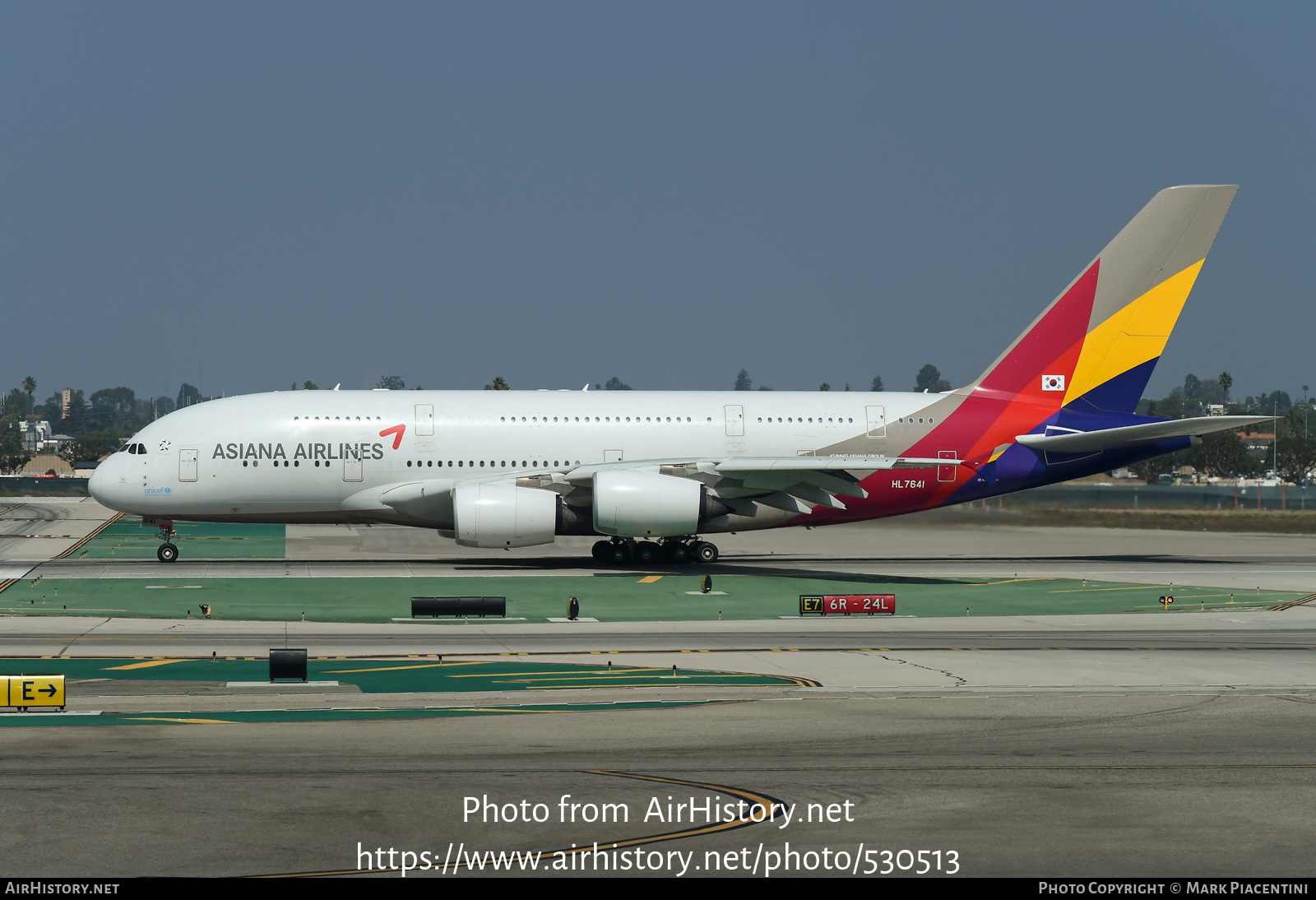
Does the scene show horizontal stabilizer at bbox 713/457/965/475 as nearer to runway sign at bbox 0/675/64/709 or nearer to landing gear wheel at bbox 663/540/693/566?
landing gear wheel at bbox 663/540/693/566

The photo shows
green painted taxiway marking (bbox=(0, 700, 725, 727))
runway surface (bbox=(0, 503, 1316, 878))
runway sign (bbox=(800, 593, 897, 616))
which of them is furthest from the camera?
runway sign (bbox=(800, 593, 897, 616))

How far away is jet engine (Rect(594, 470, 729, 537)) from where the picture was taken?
125ft

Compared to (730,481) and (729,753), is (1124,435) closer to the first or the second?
(730,481)

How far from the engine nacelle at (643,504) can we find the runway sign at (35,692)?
22.0 metres

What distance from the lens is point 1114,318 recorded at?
43.0 m

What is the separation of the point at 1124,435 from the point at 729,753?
99.2 ft

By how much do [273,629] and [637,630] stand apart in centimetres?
782

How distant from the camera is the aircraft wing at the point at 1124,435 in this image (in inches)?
1572

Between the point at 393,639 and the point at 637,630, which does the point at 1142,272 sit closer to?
the point at 637,630

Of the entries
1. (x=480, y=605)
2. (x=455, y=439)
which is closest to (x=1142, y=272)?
(x=455, y=439)

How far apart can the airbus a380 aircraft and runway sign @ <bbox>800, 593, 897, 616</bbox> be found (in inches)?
326

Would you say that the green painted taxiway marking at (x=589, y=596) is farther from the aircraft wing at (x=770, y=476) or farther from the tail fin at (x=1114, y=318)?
the tail fin at (x=1114, y=318)

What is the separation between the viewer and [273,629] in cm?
2681

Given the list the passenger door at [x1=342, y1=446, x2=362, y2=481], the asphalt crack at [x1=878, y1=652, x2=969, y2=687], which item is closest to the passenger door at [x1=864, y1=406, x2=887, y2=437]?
the passenger door at [x1=342, y1=446, x2=362, y2=481]
